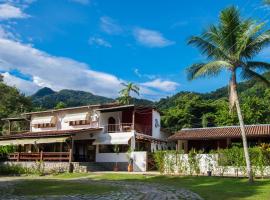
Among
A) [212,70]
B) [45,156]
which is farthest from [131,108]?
[212,70]

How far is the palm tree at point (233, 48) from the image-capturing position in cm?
2203

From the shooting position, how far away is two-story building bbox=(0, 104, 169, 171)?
36.5 m

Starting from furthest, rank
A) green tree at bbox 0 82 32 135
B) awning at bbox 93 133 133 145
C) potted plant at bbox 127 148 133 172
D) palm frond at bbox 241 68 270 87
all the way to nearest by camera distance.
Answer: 1. green tree at bbox 0 82 32 135
2. awning at bbox 93 133 133 145
3. potted plant at bbox 127 148 133 172
4. palm frond at bbox 241 68 270 87

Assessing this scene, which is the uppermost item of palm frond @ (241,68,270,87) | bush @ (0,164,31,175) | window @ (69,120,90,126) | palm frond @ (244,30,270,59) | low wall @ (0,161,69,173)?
palm frond @ (244,30,270,59)

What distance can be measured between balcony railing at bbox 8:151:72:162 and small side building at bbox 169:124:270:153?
1072 cm

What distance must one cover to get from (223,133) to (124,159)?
9803mm

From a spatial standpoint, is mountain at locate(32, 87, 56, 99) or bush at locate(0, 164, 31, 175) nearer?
bush at locate(0, 164, 31, 175)

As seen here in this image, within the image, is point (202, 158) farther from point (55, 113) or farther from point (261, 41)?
point (55, 113)

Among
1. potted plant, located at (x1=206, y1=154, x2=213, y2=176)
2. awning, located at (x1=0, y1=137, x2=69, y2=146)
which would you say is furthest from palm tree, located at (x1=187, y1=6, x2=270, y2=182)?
awning, located at (x1=0, y1=137, x2=69, y2=146)

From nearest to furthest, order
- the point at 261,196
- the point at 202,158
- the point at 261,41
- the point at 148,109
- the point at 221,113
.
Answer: the point at 261,196
the point at 261,41
the point at 202,158
the point at 148,109
the point at 221,113

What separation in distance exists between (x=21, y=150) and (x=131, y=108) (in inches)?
569

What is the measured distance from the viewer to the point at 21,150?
1719 inches

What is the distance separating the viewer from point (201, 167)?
27531 mm

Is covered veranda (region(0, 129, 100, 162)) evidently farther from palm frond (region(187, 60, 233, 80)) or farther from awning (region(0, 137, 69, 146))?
palm frond (region(187, 60, 233, 80))
